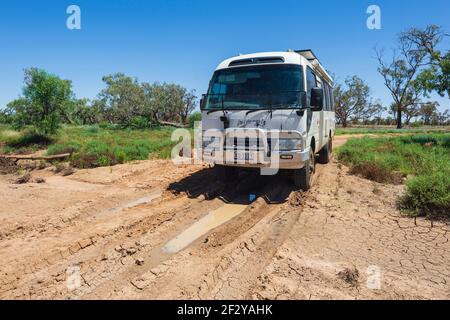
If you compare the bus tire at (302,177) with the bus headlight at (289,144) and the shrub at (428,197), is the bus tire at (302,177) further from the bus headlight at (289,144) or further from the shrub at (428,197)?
the shrub at (428,197)

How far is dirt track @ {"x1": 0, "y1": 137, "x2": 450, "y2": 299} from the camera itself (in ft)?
10.7

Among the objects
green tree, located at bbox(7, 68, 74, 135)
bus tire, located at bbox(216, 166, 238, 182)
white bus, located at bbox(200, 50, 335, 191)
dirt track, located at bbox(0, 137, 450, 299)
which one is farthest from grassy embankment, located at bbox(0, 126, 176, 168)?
white bus, located at bbox(200, 50, 335, 191)

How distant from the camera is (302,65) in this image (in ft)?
20.6

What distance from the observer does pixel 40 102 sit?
704 inches

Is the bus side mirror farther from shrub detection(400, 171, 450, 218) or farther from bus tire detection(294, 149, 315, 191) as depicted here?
shrub detection(400, 171, 450, 218)

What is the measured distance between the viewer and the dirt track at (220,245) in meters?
3.27

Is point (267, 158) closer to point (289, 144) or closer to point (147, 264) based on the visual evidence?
point (289, 144)

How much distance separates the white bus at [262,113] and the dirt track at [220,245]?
3.15ft

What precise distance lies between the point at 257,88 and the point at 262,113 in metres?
0.64

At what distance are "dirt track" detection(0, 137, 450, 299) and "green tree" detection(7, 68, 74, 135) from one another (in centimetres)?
1231

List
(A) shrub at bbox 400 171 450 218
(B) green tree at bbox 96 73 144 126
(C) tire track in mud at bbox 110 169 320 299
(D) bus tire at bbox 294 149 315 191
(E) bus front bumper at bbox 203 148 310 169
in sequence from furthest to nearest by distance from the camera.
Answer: (B) green tree at bbox 96 73 144 126
(D) bus tire at bbox 294 149 315 191
(E) bus front bumper at bbox 203 148 310 169
(A) shrub at bbox 400 171 450 218
(C) tire track in mud at bbox 110 169 320 299

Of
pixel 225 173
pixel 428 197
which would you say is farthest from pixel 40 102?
pixel 428 197

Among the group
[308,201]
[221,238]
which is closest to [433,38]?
[308,201]

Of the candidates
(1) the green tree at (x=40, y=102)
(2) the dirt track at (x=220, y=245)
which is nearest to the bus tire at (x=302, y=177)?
(2) the dirt track at (x=220, y=245)
